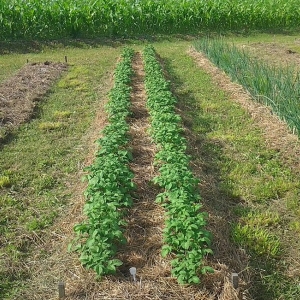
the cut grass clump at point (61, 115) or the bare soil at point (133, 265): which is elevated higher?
the cut grass clump at point (61, 115)

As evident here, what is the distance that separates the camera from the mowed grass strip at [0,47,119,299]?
4.32 metres

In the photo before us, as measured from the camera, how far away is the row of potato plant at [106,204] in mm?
3656

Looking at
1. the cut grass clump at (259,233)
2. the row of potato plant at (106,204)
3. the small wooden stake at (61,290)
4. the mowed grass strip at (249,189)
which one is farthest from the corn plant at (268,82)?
the small wooden stake at (61,290)

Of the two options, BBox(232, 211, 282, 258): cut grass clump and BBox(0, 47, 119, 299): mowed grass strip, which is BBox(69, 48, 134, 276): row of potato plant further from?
BBox(232, 211, 282, 258): cut grass clump

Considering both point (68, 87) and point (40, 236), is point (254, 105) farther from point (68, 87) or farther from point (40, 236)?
point (40, 236)

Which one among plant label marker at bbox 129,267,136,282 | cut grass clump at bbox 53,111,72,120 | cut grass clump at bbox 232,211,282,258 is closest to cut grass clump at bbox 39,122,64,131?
cut grass clump at bbox 53,111,72,120

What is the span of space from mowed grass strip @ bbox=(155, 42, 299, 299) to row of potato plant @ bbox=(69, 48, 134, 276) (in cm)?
97

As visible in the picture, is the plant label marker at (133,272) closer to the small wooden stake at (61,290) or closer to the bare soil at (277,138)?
the small wooden stake at (61,290)

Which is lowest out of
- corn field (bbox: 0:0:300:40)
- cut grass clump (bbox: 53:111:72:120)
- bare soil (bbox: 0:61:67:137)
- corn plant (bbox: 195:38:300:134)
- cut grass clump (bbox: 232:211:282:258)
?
cut grass clump (bbox: 232:211:282:258)

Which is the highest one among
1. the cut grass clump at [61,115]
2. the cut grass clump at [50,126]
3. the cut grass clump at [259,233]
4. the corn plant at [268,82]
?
the corn plant at [268,82]

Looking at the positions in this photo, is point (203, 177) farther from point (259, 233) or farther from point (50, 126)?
point (50, 126)

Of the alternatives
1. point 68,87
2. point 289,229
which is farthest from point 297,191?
point 68,87

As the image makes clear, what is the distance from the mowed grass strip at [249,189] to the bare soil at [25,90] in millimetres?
2996

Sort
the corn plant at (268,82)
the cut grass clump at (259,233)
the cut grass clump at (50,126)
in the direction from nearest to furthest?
the cut grass clump at (259,233)
the corn plant at (268,82)
the cut grass clump at (50,126)
